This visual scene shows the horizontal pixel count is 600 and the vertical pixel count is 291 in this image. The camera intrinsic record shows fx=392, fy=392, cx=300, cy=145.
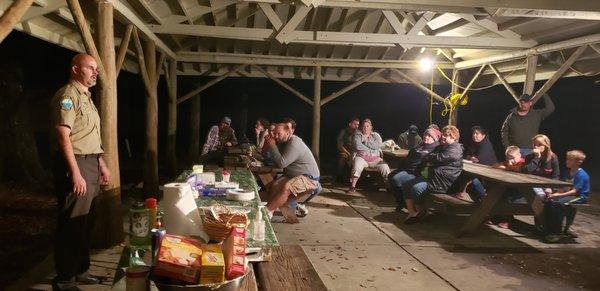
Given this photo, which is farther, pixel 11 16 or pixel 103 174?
pixel 103 174

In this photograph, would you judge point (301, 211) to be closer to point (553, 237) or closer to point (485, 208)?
point (485, 208)

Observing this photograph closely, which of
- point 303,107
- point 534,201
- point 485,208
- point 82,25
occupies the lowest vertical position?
point 485,208

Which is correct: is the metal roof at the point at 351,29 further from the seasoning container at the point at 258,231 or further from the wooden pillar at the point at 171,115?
the seasoning container at the point at 258,231

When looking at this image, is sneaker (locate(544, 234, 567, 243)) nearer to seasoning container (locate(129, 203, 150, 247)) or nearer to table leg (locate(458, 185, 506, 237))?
table leg (locate(458, 185, 506, 237))

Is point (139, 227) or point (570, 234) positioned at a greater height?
point (139, 227)

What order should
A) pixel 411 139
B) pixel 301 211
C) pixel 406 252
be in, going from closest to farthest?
pixel 406 252 < pixel 301 211 < pixel 411 139

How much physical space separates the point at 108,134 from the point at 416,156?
4.79m

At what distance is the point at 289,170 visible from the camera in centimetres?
582

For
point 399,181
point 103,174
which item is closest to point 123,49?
point 103,174

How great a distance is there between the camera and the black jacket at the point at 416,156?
6.72 meters

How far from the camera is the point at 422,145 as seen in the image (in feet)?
22.6

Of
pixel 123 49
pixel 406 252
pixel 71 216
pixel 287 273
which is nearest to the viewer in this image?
pixel 287 273

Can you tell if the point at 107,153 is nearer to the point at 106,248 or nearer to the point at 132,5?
the point at 106,248

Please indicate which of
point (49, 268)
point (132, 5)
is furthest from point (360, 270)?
point (132, 5)
